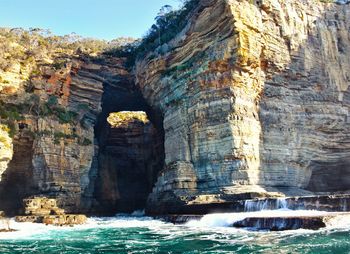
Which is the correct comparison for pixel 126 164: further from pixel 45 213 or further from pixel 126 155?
pixel 45 213

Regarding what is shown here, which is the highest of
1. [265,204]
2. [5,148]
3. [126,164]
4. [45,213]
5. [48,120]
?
[48,120]

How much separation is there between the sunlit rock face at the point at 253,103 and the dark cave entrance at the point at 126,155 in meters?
9.15

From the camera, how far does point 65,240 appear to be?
2170cm

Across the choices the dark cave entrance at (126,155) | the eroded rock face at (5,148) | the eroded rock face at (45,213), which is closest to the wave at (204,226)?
the eroded rock face at (45,213)

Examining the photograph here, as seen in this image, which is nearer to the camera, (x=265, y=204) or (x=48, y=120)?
(x=265, y=204)

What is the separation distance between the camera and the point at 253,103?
129ft

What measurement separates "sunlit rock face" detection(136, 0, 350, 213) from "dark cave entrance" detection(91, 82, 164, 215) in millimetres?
9153

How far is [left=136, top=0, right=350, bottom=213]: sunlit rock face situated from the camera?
3706 cm

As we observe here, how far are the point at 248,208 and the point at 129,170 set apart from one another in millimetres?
28266

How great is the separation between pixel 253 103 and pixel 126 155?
23172 mm

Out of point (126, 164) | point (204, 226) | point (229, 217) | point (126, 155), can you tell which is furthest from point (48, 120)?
point (229, 217)

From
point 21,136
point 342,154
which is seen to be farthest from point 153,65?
point 342,154

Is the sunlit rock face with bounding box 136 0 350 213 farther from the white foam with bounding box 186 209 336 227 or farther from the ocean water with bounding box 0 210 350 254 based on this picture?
the ocean water with bounding box 0 210 350 254

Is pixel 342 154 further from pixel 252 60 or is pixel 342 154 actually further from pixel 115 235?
pixel 115 235
